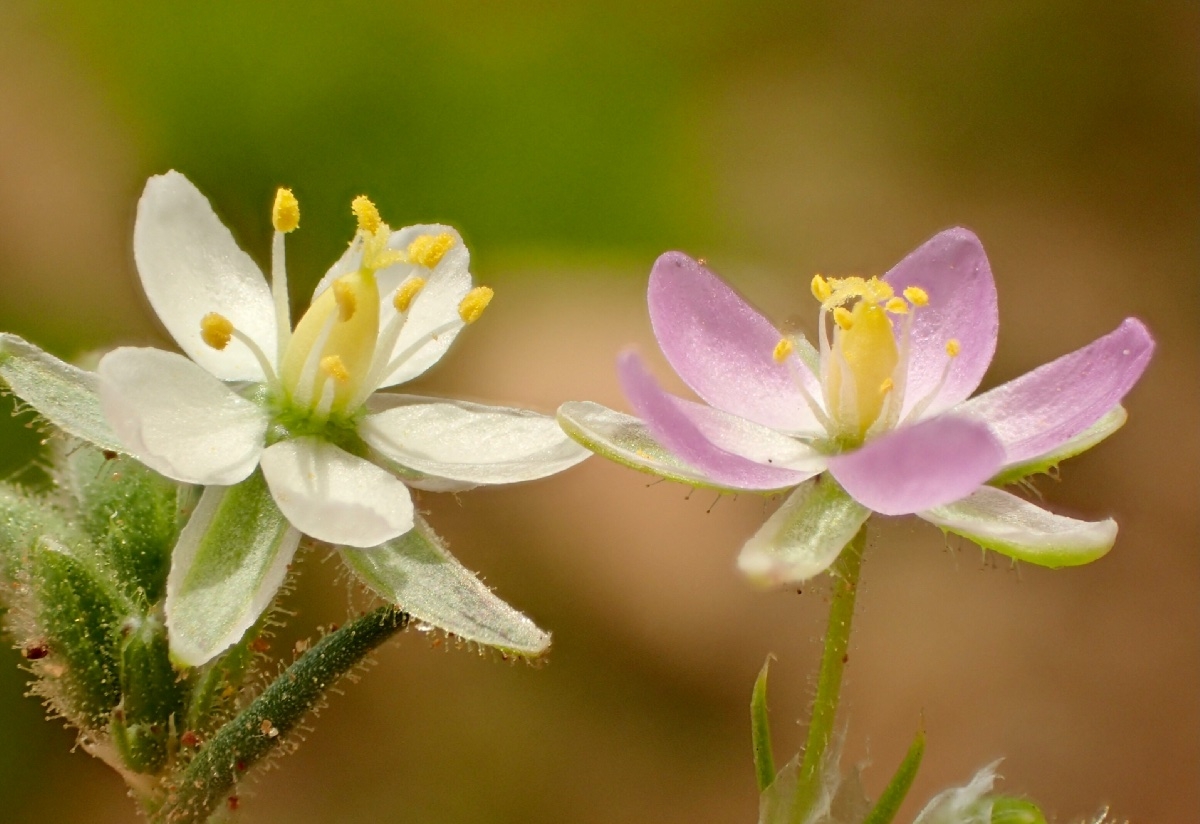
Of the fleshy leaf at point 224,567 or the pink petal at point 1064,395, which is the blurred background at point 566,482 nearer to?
the pink petal at point 1064,395

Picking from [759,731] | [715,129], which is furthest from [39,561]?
[715,129]

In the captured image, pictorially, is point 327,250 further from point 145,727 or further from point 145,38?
point 145,727

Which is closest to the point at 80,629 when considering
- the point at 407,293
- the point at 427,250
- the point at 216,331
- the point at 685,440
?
the point at 216,331

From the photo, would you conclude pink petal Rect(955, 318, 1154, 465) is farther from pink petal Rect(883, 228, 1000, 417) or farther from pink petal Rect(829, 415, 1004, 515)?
pink petal Rect(829, 415, 1004, 515)

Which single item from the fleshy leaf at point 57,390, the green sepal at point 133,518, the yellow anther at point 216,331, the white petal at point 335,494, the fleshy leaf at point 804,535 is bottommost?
the green sepal at point 133,518

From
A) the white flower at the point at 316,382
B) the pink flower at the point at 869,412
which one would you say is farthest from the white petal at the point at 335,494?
the pink flower at the point at 869,412

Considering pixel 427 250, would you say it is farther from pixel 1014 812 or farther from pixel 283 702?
pixel 1014 812

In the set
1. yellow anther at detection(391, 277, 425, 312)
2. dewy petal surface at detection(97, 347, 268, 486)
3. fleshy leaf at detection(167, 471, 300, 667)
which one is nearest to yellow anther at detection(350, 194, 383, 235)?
yellow anther at detection(391, 277, 425, 312)

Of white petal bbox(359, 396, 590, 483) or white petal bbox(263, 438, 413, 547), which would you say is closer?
white petal bbox(263, 438, 413, 547)
